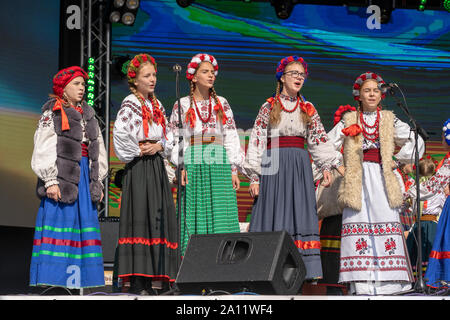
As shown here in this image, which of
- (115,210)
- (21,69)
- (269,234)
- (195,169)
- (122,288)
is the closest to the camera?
(269,234)

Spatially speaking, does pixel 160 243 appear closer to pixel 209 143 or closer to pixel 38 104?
pixel 209 143

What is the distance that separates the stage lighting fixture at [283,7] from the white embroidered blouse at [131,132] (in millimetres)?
4120

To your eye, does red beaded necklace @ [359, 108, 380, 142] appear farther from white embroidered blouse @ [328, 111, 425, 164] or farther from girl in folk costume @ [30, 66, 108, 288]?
girl in folk costume @ [30, 66, 108, 288]

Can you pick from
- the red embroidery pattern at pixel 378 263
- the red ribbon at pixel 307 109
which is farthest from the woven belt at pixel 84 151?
the red embroidery pattern at pixel 378 263

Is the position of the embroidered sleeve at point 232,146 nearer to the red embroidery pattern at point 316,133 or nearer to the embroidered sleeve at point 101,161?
the red embroidery pattern at point 316,133

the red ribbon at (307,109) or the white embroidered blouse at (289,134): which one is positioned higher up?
the red ribbon at (307,109)

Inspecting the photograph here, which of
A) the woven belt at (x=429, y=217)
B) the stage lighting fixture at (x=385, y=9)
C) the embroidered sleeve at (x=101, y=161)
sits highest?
the stage lighting fixture at (x=385, y=9)

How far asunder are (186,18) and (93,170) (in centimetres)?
436

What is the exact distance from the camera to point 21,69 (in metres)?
8.72

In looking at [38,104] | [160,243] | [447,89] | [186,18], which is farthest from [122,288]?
[447,89]

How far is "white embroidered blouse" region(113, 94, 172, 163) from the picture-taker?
5.65 metres

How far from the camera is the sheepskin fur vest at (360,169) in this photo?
19.7 feet

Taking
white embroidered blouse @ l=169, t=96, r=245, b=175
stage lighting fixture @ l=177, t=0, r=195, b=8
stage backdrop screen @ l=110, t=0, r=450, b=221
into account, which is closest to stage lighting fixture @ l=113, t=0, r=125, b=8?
stage backdrop screen @ l=110, t=0, r=450, b=221

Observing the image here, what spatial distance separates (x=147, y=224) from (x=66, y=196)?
64cm
